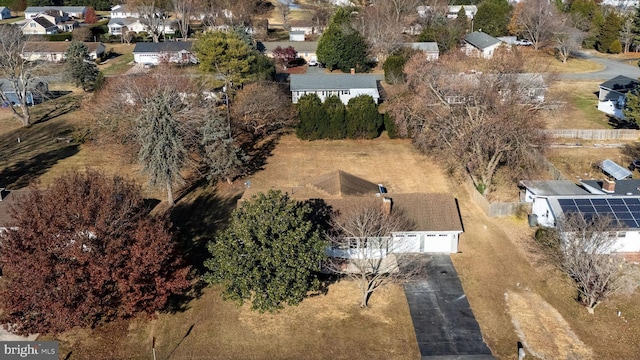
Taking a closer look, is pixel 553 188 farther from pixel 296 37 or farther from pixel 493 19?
pixel 296 37

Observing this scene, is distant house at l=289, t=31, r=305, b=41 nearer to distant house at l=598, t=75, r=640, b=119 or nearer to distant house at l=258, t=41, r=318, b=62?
distant house at l=258, t=41, r=318, b=62

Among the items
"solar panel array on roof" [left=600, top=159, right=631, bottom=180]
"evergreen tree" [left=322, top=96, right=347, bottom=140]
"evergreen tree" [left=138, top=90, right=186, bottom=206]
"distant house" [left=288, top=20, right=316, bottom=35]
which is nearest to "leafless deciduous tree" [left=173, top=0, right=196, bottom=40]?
"distant house" [left=288, top=20, right=316, bottom=35]

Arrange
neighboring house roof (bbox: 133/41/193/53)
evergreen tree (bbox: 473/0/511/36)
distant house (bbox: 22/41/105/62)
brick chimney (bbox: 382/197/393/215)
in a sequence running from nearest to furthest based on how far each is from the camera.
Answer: brick chimney (bbox: 382/197/393/215)
neighboring house roof (bbox: 133/41/193/53)
distant house (bbox: 22/41/105/62)
evergreen tree (bbox: 473/0/511/36)

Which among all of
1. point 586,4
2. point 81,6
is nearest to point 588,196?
point 586,4

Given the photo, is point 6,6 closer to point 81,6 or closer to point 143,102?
point 81,6

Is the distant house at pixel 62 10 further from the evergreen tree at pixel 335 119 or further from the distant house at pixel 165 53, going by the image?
the evergreen tree at pixel 335 119

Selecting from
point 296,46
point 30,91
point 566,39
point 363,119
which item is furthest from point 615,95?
point 30,91

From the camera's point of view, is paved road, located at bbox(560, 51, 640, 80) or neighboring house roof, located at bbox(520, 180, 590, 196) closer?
neighboring house roof, located at bbox(520, 180, 590, 196)

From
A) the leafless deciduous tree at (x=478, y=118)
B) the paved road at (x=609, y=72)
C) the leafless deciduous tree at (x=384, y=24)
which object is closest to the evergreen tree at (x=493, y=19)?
the leafless deciduous tree at (x=384, y=24)
